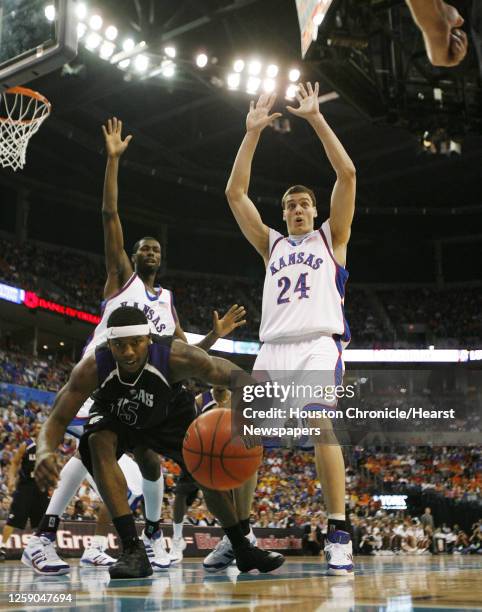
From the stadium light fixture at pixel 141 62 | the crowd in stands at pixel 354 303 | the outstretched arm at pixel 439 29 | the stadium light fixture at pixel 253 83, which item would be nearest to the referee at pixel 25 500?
the outstretched arm at pixel 439 29

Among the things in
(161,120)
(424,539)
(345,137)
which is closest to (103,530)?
(424,539)

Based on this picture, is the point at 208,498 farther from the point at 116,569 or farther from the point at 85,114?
the point at 85,114

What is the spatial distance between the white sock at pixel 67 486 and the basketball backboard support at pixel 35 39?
2.46 meters

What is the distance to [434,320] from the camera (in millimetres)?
29438

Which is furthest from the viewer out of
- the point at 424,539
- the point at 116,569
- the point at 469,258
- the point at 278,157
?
the point at 469,258

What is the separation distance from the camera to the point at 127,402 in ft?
12.9

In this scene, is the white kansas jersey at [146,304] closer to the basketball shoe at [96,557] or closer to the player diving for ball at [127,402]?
the player diving for ball at [127,402]

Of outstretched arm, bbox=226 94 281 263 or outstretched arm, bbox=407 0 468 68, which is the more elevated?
outstretched arm, bbox=226 94 281 263

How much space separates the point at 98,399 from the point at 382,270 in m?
27.9

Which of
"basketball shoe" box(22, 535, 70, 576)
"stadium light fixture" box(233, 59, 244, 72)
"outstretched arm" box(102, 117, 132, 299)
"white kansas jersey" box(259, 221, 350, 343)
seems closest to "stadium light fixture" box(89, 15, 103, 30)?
"stadium light fixture" box(233, 59, 244, 72)

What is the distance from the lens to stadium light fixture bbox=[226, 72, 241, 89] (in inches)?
664

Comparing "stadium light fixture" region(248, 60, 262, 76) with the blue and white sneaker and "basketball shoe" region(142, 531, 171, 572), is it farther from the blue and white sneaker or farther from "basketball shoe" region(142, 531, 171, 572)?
the blue and white sneaker

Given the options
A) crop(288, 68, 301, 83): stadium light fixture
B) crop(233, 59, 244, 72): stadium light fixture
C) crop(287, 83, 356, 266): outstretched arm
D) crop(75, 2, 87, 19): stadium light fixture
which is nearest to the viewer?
crop(287, 83, 356, 266): outstretched arm

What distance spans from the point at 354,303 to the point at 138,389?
2668 cm
